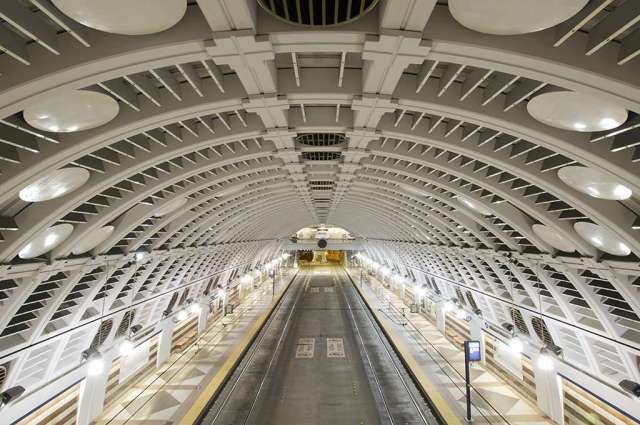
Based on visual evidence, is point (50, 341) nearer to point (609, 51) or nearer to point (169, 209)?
point (169, 209)

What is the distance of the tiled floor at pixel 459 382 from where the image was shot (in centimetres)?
1161

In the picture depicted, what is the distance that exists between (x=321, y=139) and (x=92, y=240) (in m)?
7.08

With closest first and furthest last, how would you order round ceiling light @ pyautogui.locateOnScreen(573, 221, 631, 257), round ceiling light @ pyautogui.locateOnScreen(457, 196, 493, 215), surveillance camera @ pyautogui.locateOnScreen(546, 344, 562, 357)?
1. round ceiling light @ pyautogui.locateOnScreen(573, 221, 631, 257)
2. round ceiling light @ pyautogui.locateOnScreen(457, 196, 493, 215)
3. surveillance camera @ pyautogui.locateOnScreen(546, 344, 562, 357)

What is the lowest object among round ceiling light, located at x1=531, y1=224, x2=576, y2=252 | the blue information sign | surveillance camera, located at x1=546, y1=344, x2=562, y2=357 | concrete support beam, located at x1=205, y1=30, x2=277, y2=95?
the blue information sign

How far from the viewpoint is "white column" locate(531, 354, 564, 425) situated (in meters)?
11.1

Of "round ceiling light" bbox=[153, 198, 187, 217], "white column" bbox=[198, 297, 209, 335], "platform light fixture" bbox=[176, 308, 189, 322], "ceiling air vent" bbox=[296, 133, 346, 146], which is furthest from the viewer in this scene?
"white column" bbox=[198, 297, 209, 335]

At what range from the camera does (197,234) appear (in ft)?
49.4

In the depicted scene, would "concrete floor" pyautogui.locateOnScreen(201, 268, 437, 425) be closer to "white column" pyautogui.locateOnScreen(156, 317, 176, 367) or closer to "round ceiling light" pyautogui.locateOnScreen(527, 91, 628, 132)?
"white column" pyautogui.locateOnScreen(156, 317, 176, 367)

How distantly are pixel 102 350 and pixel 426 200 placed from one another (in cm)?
1390

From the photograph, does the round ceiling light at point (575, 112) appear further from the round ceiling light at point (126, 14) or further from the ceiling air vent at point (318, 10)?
the round ceiling light at point (126, 14)

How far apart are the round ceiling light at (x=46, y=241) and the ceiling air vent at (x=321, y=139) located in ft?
20.8

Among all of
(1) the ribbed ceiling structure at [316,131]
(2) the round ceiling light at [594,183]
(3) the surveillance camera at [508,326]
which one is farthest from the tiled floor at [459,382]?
(2) the round ceiling light at [594,183]

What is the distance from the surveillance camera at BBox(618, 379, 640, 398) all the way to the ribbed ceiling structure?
397mm

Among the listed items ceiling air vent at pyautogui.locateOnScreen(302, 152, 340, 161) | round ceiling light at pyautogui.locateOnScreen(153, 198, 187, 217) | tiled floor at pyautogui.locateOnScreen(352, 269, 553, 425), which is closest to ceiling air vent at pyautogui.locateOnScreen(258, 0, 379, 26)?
ceiling air vent at pyautogui.locateOnScreen(302, 152, 340, 161)
